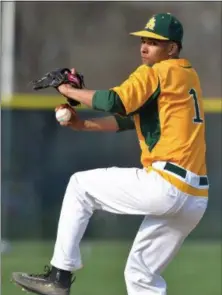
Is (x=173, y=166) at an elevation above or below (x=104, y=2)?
below

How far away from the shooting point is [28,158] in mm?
7297

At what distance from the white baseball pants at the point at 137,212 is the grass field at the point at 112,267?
1.45 metres

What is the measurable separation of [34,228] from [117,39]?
144 centimetres

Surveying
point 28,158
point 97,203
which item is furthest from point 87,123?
point 28,158

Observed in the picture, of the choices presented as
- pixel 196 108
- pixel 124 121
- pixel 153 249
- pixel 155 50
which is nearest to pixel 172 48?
pixel 155 50

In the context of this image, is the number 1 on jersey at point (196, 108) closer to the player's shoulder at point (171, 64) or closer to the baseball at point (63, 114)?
the player's shoulder at point (171, 64)

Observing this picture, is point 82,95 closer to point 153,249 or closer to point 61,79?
point 61,79

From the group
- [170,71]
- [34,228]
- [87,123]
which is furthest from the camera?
[34,228]

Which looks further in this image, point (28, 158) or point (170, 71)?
point (28, 158)

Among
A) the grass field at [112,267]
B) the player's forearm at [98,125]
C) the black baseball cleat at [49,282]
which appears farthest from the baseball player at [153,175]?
the grass field at [112,267]

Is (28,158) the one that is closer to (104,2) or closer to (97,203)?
(104,2)

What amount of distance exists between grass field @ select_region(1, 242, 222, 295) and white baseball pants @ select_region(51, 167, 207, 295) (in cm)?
145

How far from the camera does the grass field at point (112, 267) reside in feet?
18.7

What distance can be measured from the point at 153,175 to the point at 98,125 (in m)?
0.42
